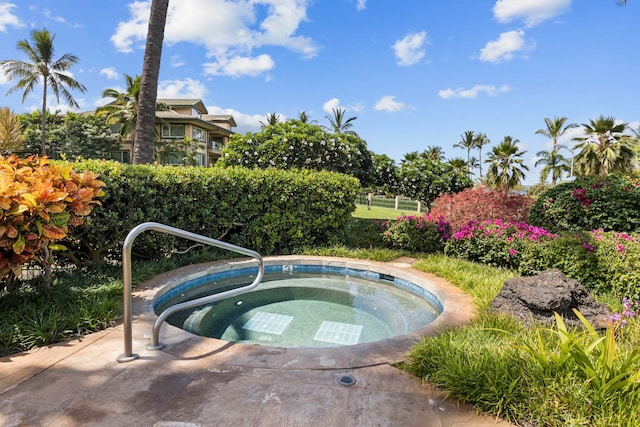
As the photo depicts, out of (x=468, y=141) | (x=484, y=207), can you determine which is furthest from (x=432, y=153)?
(x=484, y=207)

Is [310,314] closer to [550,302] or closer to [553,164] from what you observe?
[550,302]

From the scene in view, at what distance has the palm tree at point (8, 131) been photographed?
2045 centimetres

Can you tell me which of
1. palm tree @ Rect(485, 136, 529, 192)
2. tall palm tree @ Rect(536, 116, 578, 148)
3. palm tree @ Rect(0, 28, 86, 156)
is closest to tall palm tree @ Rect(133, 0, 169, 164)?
palm tree @ Rect(0, 28, 86, 156)

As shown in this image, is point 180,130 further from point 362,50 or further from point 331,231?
A: point 331,231

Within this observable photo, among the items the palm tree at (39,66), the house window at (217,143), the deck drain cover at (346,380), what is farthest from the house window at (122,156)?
the deck drain cover at (346,380)

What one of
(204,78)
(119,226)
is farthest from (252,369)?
(204,78)

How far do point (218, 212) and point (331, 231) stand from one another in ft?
9.22

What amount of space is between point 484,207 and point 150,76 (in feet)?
27.4

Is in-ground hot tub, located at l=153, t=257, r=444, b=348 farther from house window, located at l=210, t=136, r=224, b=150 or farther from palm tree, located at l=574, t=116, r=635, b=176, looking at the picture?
house window, located at l=210, t=136, r=224, b=150

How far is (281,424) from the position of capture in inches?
76.9

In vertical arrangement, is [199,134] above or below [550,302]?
above

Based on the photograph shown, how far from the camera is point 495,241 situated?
6277 millimetres

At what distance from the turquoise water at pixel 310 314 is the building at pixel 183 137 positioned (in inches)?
928

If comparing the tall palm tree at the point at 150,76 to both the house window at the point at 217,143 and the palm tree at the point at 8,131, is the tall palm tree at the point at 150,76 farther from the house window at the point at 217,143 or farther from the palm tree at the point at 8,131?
the house window at the point at 217,143
